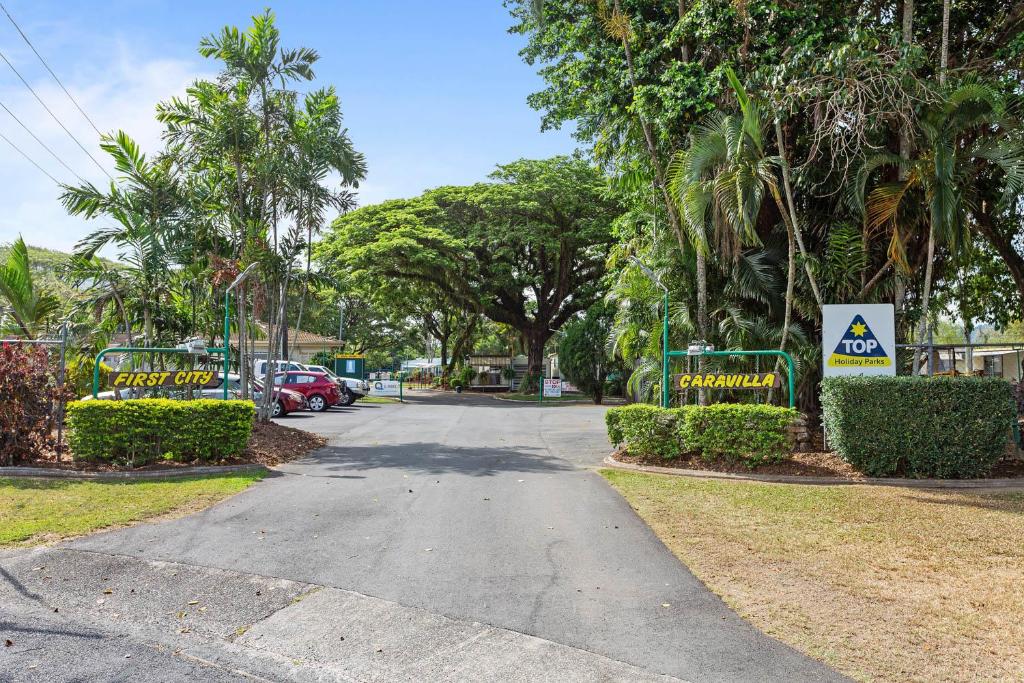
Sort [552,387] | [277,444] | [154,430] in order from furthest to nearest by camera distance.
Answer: [552,387] → [277,444] → [154,430]

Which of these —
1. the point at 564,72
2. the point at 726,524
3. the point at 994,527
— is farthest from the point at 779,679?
the point at 564,72

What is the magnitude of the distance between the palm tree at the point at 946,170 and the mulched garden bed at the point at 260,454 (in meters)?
11.0

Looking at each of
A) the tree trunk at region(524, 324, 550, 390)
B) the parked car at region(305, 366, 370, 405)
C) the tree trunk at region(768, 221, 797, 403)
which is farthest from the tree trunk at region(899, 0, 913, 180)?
the tree trunk at region(524, 324, 550, 390)

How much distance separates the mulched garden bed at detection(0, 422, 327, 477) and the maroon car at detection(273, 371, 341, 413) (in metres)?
10.5

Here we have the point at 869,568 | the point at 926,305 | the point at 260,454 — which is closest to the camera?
the point at 869,568

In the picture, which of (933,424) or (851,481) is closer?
(933,424)

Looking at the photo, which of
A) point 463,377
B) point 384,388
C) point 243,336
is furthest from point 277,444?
point 463,377

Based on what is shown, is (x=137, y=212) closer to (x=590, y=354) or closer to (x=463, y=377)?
(x=590, y=354)

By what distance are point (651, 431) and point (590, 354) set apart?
22853mm

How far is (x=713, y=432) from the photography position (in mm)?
12023

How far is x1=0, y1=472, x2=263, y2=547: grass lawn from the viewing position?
7.09m

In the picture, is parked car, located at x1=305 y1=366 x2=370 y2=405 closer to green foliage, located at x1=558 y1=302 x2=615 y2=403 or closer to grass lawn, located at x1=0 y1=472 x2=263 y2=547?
green foliage, located at x1=558 y1=302 x2=615 y2=403

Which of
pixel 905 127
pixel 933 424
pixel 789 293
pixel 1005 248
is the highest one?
pixel 905 127

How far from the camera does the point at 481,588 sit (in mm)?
5555
